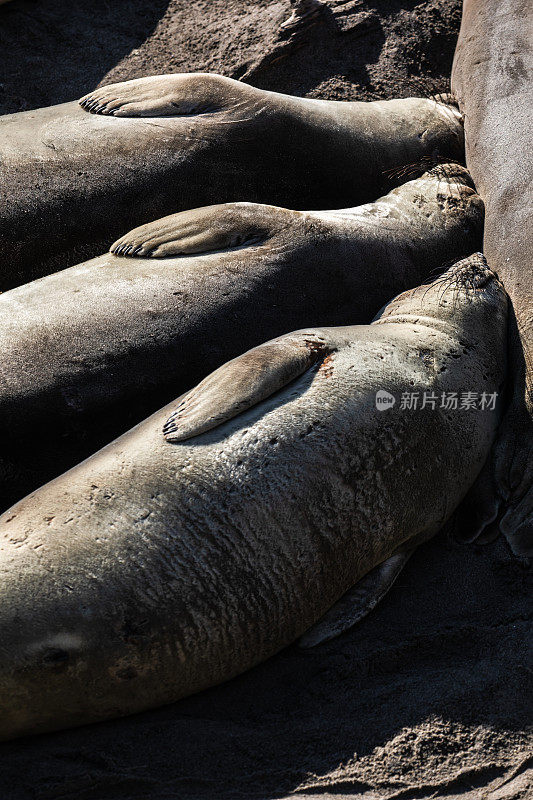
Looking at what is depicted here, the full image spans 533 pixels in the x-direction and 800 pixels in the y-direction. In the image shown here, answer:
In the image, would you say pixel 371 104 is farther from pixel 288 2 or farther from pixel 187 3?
pixel 187 3

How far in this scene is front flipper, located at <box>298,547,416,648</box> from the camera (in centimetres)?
355

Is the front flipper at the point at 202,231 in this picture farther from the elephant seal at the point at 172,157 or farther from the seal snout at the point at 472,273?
the seal snout at the point at 472,273

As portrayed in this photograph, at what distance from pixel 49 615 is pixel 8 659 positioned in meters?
0.20

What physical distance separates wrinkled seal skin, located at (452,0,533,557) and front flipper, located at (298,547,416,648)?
628 mm

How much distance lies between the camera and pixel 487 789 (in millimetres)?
3025

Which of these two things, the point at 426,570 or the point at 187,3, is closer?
the point at 426,570

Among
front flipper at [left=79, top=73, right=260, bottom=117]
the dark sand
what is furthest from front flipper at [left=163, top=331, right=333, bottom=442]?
front flipper at [left=79, top=73, right=260, bottom=117]

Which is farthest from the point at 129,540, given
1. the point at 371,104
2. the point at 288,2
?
the point at 288,2

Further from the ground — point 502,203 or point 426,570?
point 502,203

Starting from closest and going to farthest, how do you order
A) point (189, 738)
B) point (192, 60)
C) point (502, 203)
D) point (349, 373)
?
point (189, 738), point (349, 373), point (502, 203), point (192, 60)

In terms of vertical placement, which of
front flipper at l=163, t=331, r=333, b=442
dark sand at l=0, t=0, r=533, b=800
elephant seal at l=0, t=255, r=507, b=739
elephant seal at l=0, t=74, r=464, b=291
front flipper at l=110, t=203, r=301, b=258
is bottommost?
dark sand at l=0, t=0, r=533, b=800

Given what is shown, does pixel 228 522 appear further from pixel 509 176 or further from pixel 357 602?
pixel 509 176

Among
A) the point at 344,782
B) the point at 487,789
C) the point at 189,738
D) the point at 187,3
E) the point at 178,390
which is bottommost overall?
the point at 487,789

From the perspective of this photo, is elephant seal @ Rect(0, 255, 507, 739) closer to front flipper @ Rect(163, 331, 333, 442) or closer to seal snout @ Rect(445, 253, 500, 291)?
front flipper @ Rect(163, 331, 333, 442)
